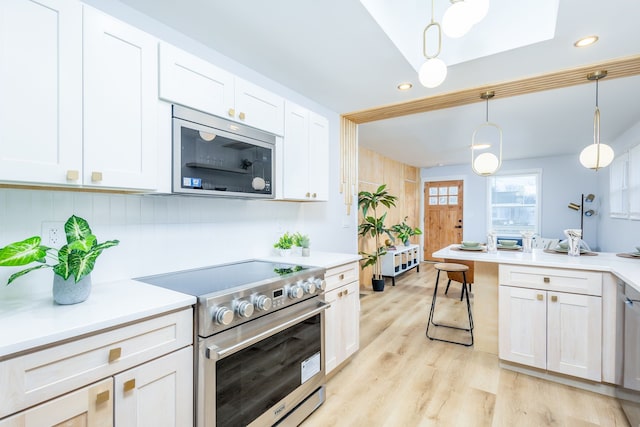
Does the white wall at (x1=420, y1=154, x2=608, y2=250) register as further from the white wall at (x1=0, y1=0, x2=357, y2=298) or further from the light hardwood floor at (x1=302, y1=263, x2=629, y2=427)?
the white wall at (x1=0, y1=0, x2=357, y2=298)

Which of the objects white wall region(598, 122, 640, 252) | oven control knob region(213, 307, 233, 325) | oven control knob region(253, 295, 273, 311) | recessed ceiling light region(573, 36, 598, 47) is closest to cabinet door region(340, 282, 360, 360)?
oven control knob region(253, 295, 273, 311)

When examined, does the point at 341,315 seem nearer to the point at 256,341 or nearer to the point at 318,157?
the point at 256,341

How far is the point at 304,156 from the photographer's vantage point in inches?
98.4

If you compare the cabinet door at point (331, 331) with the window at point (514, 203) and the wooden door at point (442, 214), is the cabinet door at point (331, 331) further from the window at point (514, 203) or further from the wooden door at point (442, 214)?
the window at point (514, 203)

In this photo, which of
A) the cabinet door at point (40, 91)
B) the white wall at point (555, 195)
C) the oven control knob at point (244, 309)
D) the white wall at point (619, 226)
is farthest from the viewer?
the white wall at point (555, 195)

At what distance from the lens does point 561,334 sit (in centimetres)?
229

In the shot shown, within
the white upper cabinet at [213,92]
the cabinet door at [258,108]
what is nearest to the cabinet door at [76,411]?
the white upper cabinet at [213,92]

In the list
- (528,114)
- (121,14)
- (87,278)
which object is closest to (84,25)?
(121,14)

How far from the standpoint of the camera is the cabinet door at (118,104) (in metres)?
1.30

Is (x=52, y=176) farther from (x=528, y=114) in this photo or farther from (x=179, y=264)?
(x=528, y=114)

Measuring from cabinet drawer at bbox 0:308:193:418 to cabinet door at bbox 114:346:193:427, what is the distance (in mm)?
43

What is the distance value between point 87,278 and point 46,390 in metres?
0.44

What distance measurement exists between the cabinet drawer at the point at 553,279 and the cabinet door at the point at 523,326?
0.06m

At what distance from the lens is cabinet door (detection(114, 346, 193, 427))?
1.14 meters
